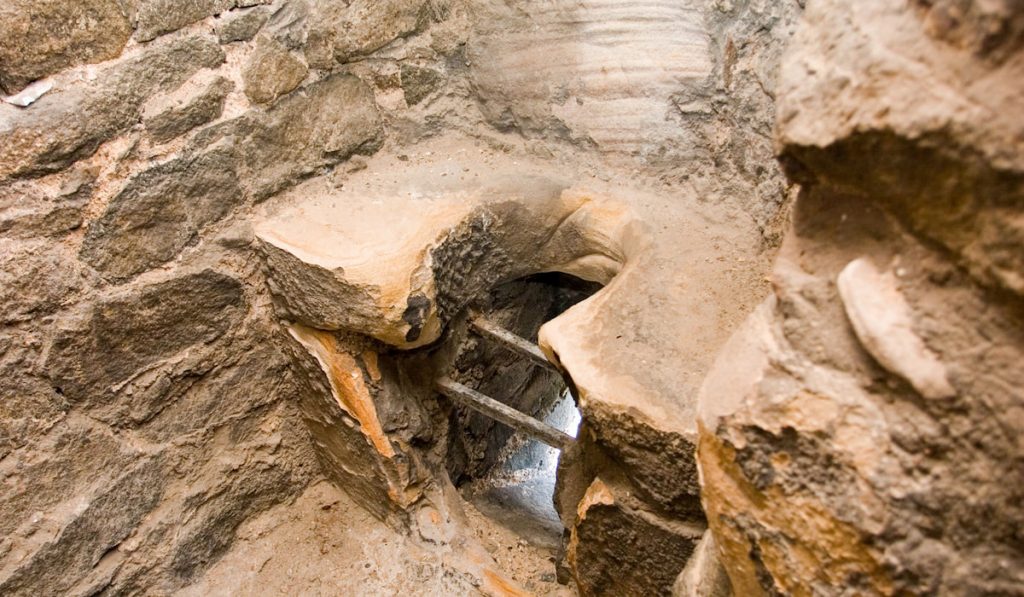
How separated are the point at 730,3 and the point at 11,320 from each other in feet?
4.53

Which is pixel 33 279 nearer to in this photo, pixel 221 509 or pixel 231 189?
pixel 231 189

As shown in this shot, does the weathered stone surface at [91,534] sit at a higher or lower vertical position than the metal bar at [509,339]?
lower

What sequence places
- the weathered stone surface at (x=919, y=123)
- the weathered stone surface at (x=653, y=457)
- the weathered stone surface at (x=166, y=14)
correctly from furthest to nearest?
the weathered stone surface at (x=166, y=14) → the weathered stone surface at (x=653, y=457) → the weathered stone surface at (x=919, y=123)

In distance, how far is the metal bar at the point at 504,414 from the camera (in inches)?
61.7

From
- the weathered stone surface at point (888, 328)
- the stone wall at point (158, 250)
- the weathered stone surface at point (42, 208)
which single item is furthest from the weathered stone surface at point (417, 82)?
the weathered stone surface at point (888, 328)

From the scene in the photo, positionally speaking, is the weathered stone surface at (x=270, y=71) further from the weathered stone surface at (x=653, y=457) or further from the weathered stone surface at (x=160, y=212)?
the weathered stone surface at (x=653, y=457)

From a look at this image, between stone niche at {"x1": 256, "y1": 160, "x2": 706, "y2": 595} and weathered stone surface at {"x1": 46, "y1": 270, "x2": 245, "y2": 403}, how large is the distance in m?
0.12

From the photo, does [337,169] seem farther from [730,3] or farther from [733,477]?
[733,477]

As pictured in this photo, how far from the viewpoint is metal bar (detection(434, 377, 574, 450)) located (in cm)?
157

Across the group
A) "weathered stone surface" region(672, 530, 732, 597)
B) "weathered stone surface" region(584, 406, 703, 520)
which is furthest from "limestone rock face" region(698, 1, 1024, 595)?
"weathered stone surface" region(584, 406, 703, 520)

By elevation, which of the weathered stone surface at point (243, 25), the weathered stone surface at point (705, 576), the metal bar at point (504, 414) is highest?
the weathered stone surface at point (243, 25)

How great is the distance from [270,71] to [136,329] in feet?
1.81

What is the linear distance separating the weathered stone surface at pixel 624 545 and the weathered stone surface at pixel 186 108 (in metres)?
0.96

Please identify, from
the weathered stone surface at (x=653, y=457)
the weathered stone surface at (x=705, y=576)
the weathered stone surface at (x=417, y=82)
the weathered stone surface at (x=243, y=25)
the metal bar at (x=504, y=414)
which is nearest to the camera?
the weathered stone surface at (x=705, y=576)
